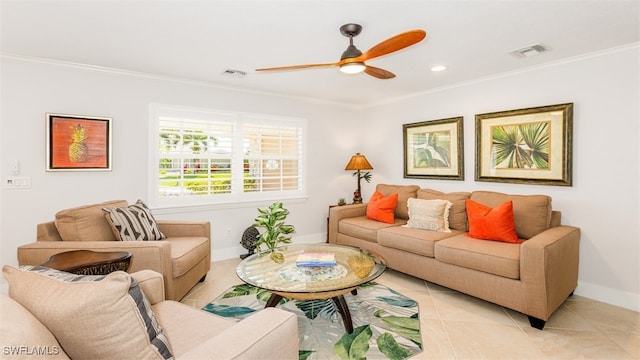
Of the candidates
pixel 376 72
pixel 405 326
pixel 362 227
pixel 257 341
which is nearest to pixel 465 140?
pixel 362 227

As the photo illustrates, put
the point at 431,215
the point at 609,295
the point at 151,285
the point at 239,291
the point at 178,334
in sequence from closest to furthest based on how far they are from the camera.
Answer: the point at 178,334 < the point at 151,285 < the point at 609,295 < the point at 239,291 < the point at 431,215

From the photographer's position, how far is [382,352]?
2.12 meters

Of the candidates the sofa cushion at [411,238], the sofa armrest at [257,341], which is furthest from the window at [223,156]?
the sofa armrest at [257,341]

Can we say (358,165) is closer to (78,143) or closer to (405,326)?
(405,326)

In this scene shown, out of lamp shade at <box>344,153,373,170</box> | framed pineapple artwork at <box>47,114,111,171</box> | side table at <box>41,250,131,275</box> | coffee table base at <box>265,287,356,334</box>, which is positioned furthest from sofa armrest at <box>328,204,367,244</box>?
framed pineapple artwork at <box>47,114,111,171</box>

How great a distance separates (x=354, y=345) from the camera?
7.24ft

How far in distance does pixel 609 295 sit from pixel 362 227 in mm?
2413

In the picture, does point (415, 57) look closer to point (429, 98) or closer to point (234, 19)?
point (429, 98)

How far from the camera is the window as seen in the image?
3844 millimetres

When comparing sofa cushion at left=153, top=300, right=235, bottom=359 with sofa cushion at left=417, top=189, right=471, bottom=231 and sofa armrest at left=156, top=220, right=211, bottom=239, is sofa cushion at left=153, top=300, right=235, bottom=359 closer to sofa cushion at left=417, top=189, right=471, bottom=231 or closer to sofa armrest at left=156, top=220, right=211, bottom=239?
sofa armrest at left=156, top=220, right=211, bottom=239

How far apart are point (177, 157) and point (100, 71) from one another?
1189mm

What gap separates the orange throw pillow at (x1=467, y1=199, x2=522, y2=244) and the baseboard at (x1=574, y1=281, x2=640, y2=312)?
0.83 m

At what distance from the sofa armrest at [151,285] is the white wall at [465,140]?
2.27 meters

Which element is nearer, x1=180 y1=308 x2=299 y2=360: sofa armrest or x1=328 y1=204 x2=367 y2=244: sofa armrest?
x1=180 y1=308 x2=299 y2=360: sofa armrest
